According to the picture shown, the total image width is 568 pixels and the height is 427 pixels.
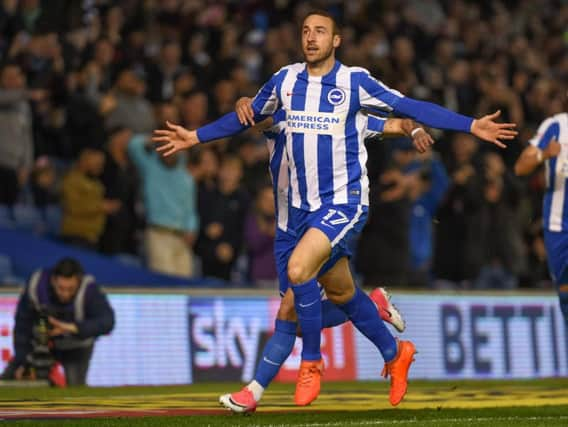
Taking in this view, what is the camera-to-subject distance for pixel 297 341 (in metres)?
15.4

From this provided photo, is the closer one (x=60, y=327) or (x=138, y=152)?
(x=60, y=327)

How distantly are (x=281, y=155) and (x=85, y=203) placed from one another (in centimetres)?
670

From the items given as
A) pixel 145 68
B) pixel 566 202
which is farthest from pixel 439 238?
pixel 566 202

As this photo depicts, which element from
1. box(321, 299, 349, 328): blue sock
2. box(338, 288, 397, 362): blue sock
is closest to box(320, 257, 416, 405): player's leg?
box(338, 288, 397, 362): blue sock

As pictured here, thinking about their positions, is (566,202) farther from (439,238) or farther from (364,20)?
(364,20)

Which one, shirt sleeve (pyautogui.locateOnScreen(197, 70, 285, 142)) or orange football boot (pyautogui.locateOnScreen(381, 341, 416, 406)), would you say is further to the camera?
orange football boot (pyautogui.locateOnScreen(381, 341, 416, 406))

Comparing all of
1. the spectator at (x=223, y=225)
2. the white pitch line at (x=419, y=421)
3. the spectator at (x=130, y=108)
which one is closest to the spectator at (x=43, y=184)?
the spectator at (x=130, y=108)

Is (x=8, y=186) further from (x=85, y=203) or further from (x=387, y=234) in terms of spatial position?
(x=387, y=234)

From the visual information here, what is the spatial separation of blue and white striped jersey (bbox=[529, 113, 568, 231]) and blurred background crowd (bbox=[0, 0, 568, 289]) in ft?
15.2

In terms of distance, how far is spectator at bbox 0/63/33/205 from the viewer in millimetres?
15398

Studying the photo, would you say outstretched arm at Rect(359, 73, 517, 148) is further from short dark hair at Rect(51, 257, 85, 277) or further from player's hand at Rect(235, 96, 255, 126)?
short dark hair at Rect(51, 257, 85, 277)

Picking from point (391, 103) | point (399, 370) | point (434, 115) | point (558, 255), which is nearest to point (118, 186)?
point (558, 255)

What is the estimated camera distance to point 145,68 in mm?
17906

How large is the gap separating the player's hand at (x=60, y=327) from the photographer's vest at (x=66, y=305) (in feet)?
0.23
